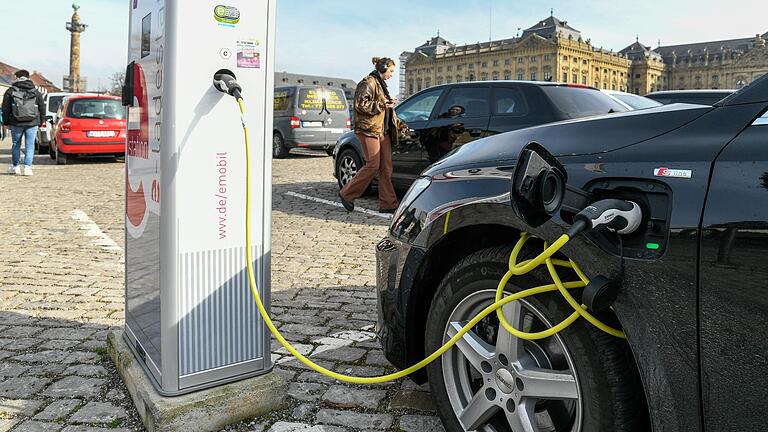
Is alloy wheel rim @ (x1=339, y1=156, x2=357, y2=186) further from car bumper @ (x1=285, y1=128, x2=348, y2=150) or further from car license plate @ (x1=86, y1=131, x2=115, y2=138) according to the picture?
car license plate @ (x1=86, y1=131, x2=115, y2=138)

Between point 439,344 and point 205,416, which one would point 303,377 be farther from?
point 439,344

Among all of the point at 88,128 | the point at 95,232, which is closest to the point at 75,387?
the point at 95,232

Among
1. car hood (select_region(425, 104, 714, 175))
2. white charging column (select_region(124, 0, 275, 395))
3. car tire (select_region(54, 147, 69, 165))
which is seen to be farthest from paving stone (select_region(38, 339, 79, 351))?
car tire (select_region(54, 147, 69, 165))

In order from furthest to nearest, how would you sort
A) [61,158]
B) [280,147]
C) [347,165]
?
[280,147]
[61,158]
[347,165]

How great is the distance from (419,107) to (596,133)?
22.0 feet

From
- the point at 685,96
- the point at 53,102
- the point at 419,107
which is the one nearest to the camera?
the point at 419,107

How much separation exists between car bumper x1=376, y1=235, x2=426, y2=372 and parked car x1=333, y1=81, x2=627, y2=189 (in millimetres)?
3723

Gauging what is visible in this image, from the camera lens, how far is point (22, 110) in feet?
40.5

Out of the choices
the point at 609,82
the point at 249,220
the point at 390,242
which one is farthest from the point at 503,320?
the point at 609,82

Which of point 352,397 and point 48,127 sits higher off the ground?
point 48,127

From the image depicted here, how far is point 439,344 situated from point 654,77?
513ft

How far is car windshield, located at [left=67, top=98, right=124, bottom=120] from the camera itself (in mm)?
15469

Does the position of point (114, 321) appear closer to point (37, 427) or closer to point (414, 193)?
point (37, 427)

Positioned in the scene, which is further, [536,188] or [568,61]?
[568,61]
